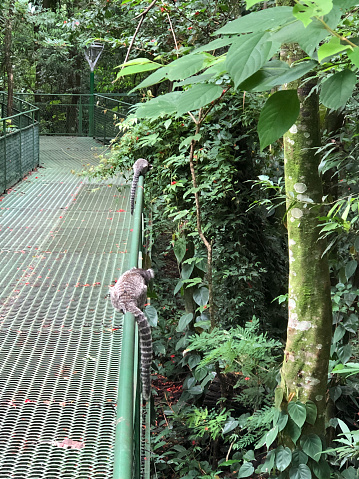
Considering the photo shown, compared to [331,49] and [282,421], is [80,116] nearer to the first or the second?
[282,421]

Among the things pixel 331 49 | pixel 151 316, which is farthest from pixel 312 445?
pixel 331 49

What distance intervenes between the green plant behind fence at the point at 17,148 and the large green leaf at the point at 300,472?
7.07 m

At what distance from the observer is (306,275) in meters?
3.00

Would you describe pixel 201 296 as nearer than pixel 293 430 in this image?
No

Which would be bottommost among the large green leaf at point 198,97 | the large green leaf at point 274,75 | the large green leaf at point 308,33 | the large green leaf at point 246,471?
the large green leaf at point 246,471

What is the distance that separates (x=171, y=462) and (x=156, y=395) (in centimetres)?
98

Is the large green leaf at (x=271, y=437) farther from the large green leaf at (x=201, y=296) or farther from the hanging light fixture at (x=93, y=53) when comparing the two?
the hanging light fixture at (x=93, y=53)

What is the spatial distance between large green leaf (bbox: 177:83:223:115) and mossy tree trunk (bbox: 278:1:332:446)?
1.90 meters

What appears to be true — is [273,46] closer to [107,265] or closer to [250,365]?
[250,365]

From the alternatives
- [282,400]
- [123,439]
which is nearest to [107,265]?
[282,400]

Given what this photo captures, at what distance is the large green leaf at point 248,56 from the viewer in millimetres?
904

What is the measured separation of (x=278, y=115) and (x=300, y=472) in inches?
104

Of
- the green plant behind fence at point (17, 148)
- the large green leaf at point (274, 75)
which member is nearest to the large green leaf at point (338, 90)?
the large green leaf at point (274, 75)

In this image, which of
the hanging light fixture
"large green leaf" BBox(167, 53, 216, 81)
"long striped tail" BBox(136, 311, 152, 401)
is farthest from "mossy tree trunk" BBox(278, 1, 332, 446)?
the hanging light fixture
